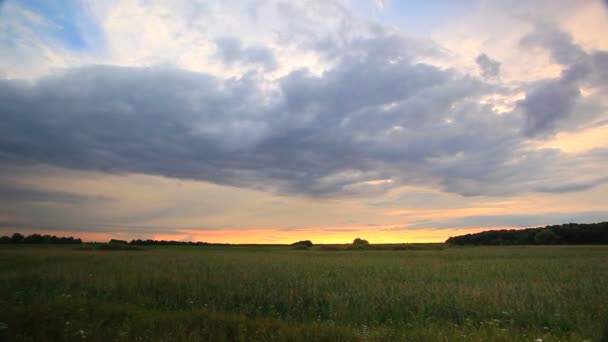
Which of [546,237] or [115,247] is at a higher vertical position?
[546,237]

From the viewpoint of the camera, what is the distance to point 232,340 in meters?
9.07

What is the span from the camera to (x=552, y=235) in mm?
98875

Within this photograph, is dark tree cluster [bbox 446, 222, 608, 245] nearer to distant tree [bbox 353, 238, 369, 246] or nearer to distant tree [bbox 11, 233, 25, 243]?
distant tree [bbox 353, 238, 369, 246]

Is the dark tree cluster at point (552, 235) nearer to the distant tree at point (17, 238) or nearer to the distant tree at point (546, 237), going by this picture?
the distant tree at point (546, 237)

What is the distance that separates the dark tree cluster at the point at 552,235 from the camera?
3650 inches

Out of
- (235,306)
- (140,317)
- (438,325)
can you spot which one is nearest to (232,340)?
(140,317)

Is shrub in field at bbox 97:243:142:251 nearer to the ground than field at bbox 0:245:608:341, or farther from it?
farther from it

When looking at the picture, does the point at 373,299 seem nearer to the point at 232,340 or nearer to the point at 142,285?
the point at 232,340

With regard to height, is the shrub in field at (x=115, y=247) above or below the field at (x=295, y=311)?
above

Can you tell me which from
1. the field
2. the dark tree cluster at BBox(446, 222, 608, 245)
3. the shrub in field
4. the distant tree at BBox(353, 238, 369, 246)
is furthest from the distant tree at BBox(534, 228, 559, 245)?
the shrub in field

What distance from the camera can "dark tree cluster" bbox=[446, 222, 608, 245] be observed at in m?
92.7

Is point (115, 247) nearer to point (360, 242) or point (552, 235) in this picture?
point (360, 242)

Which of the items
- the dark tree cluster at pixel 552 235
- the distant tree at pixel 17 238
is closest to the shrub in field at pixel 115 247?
the distant tree at pixel 17 238

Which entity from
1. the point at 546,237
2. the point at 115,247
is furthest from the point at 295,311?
the point at 546,237
